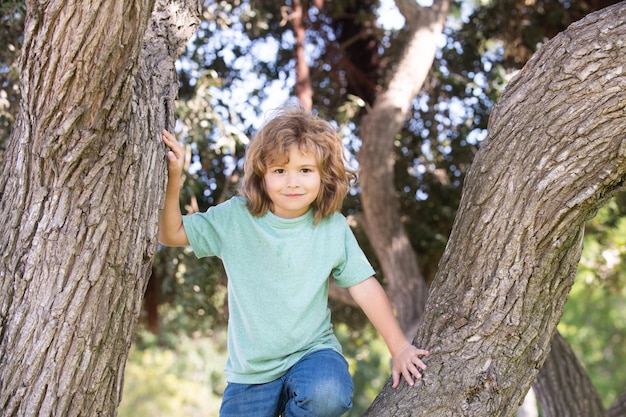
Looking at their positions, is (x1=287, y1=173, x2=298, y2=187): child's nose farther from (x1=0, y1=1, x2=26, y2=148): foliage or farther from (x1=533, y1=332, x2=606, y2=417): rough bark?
(x1=533, y1=332, x2=606, y2=417): rough bark

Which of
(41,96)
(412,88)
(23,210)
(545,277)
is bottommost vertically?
(545,277)

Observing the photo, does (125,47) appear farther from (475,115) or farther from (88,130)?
(475,115)

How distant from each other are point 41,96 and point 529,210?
4.66ft

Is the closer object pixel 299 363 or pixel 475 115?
pixel 299 363

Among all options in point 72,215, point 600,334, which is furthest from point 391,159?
point 600,334

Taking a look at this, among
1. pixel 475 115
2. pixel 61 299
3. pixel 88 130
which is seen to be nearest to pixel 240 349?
pixel 61 299

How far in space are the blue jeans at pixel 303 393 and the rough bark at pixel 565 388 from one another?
2412 mm

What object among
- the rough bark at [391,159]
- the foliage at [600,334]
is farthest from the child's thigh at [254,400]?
the foliage at [600,334]

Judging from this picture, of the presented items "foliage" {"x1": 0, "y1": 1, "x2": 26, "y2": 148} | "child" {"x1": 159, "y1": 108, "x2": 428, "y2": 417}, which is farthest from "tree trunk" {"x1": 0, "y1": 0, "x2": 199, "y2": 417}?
"foliage" {"x1": 0, "y1": 1, "x2": 26, "y2": 148}

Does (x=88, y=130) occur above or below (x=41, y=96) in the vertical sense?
below

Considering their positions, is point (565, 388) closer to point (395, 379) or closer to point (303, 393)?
point (395, 379)

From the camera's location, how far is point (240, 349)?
263cm

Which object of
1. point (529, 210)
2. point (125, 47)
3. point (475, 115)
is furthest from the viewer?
point (475, 115)

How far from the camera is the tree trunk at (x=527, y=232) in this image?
2.28 meters
